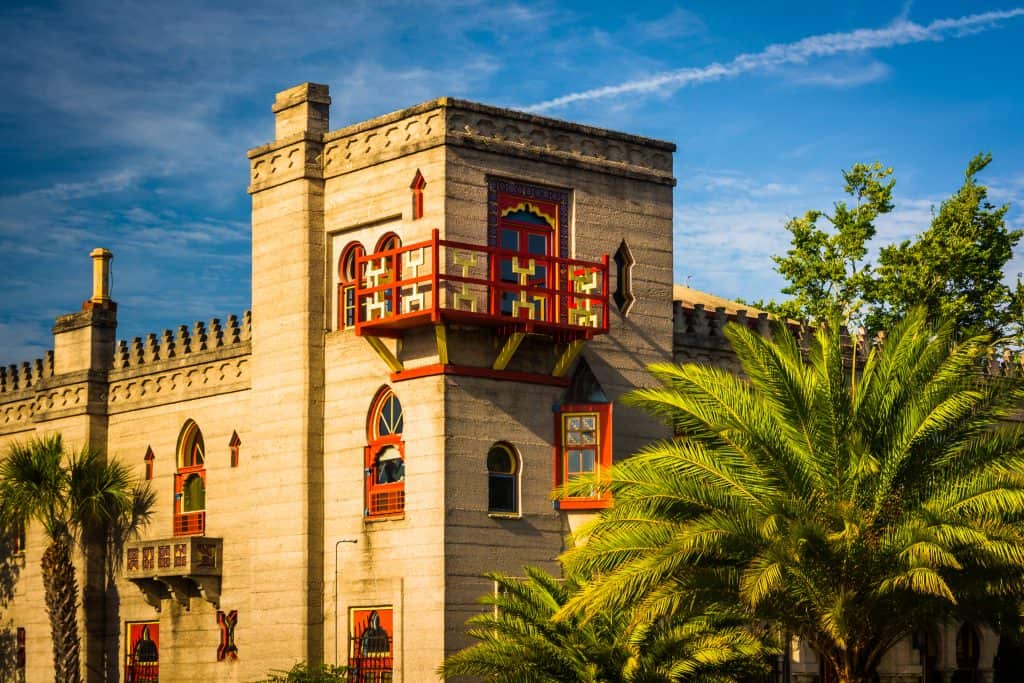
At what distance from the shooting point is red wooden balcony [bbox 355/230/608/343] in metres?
33.2

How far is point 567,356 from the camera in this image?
1367 inches

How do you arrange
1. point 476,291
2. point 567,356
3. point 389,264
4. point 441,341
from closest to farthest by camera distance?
1. point 441,341
2. point 476,291
3. point 567,356
4. point 389,264

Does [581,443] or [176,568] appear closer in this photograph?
[581,443]

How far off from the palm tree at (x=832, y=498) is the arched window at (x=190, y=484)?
42.5 feet

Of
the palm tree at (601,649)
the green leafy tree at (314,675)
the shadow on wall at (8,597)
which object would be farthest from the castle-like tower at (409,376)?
the shadow on wall at (8,597)

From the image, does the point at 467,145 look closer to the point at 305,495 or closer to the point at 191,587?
the point at 305,495

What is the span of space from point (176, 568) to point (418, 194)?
9.95 m

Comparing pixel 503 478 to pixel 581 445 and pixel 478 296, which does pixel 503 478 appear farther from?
pixel 478 296

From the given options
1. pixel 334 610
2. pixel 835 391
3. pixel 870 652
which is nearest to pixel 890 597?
pixel 870 652

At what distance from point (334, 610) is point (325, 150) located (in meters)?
9.21

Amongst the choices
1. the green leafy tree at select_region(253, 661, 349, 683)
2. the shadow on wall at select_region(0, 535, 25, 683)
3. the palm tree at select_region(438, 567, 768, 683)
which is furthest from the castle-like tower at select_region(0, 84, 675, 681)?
the shadow on wall at select_region(0, 535, 25, 683)

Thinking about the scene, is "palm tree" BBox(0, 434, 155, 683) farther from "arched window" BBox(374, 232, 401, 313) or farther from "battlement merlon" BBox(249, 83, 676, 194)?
"arched window" BBox(374, 232, 401, 313)

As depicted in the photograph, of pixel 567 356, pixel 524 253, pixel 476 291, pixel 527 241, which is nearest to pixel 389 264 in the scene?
pixel 476 291

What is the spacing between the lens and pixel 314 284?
36.5m
